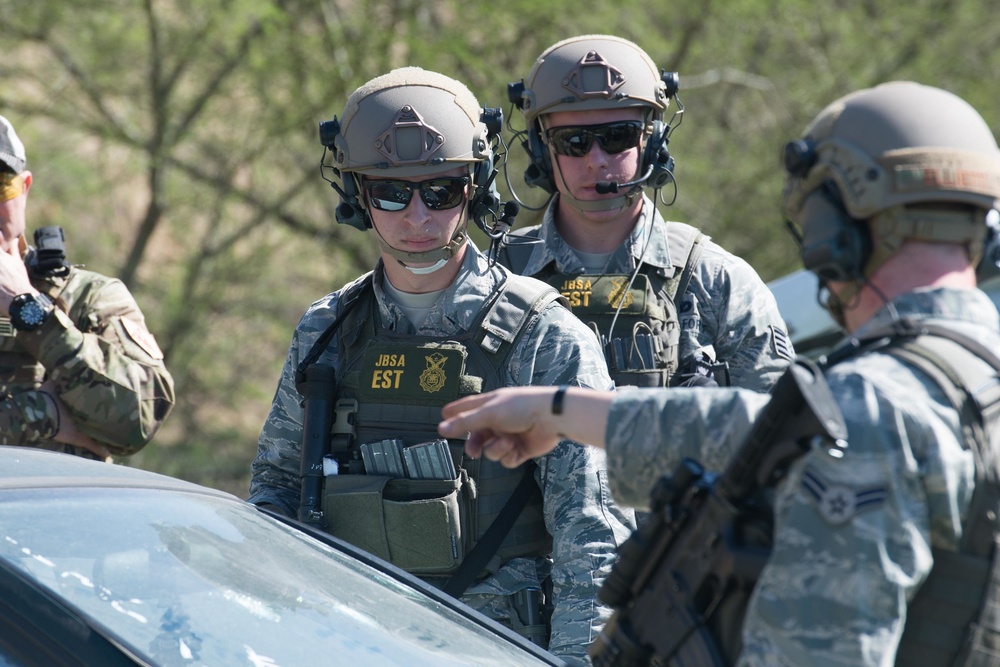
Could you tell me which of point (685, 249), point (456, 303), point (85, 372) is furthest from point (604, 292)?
point (85, 372)

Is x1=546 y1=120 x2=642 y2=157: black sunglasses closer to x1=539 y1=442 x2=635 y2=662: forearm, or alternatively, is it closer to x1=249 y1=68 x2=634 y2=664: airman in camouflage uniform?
x1=249 y1=68 x2=634 y2=664: airman in camouflage uniform

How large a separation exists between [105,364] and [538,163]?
5.05ft

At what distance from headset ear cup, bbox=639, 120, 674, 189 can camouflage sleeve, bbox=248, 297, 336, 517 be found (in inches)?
49.5

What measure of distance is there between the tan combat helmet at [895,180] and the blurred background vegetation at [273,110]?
23.4 ft

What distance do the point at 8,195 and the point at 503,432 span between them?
247 centimetres

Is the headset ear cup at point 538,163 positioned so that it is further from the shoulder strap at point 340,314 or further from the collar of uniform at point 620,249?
the shoulder strap at point 340,314

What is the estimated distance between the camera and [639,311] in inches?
152

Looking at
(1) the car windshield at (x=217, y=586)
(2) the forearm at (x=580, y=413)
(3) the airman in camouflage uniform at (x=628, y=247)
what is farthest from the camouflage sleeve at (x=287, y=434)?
(2) the forearm at (x=580, y=413)

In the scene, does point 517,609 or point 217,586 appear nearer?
point 217,586

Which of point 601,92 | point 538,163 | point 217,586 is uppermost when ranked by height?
point 601,92

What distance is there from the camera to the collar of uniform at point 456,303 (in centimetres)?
324

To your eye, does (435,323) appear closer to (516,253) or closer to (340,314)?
(340,314)

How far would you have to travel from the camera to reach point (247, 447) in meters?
11.3

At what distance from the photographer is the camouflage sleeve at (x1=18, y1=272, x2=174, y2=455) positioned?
383 cm
